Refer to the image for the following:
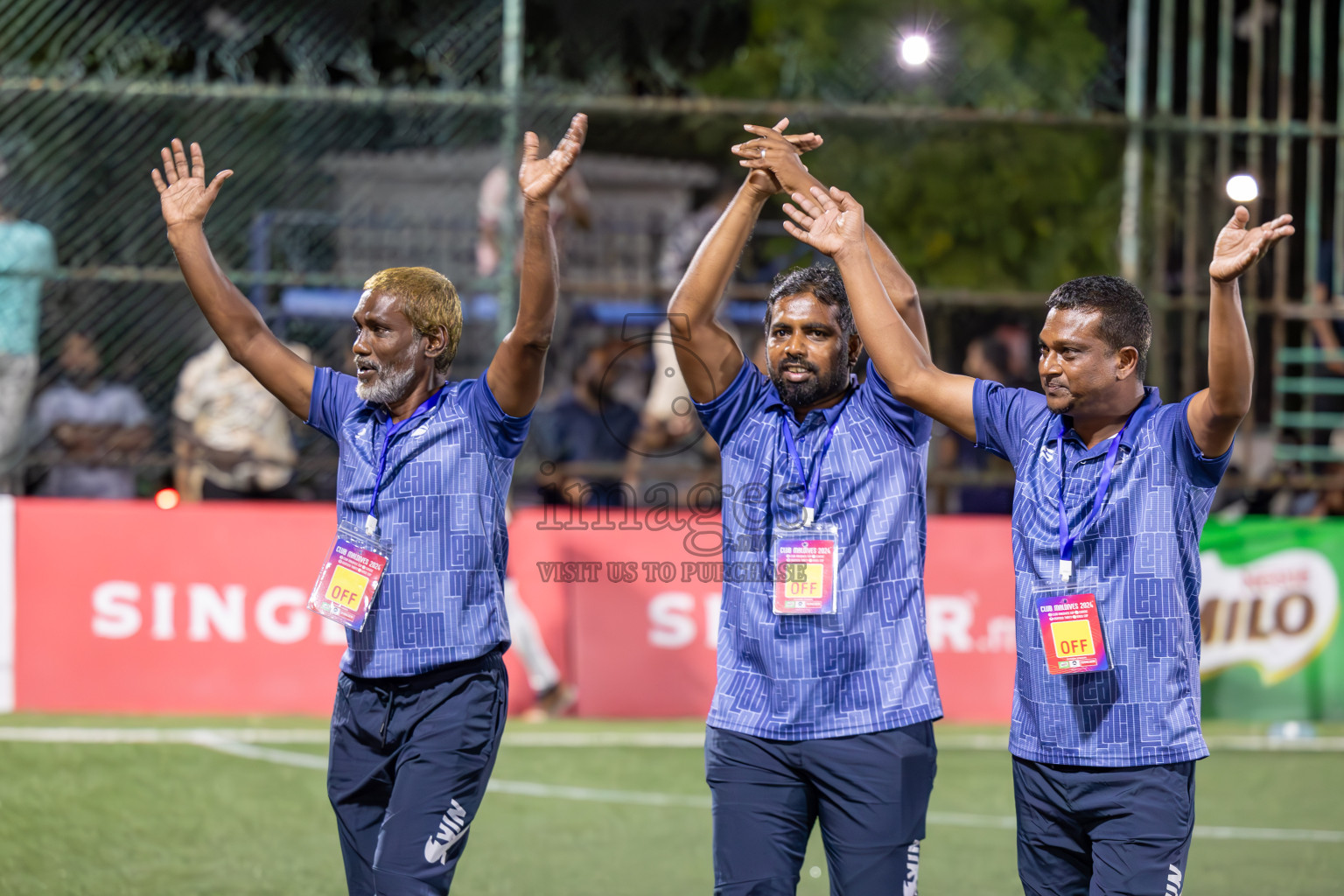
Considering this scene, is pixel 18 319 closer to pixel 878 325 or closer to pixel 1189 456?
pixel 878 325

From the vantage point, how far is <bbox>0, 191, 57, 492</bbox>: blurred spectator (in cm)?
872

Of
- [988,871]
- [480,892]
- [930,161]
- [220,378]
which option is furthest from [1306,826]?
[220,378]

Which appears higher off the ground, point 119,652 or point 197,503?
point 197,503

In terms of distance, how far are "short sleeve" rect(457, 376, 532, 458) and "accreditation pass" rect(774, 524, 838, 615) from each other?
762 millimetres

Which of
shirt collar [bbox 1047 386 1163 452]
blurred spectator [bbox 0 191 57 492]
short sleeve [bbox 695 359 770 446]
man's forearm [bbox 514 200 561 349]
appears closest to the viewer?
shirt collar [bbox 1047 386 1163 452]

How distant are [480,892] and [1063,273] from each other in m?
6.96

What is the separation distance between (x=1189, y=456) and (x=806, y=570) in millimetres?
969

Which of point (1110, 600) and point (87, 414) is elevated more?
point (87, 414)

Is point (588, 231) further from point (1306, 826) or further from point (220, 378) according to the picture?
point (1306, 826)

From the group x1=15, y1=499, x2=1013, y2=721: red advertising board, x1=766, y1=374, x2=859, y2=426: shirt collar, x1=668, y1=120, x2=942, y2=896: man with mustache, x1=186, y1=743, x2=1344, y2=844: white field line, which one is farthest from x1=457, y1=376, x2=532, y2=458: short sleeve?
x1=15, y1=499, x2=1013, y2=721: red advertising board

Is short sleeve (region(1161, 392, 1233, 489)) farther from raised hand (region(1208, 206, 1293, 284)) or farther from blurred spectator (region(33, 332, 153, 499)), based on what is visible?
blurred spectator (region(33, 332, 153, 499))

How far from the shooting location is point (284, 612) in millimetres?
8375

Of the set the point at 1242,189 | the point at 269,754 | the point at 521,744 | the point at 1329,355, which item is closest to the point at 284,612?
the point at 269,754

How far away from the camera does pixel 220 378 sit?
29.6 feet
